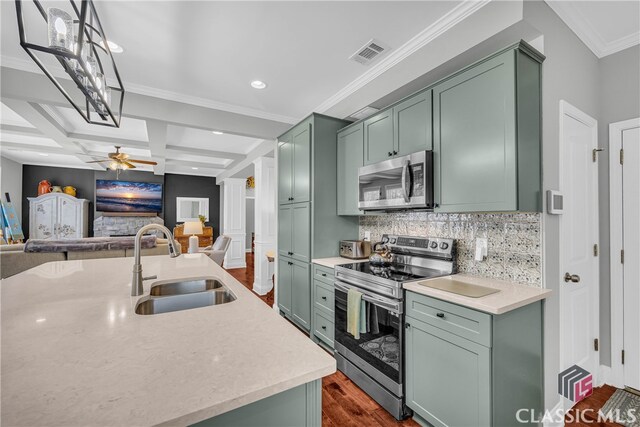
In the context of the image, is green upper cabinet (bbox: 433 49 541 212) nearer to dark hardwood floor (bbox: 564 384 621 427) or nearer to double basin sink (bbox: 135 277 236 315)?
dark hardwood floor (bbox: 564 384 621 427)

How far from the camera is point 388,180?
7.86 ft

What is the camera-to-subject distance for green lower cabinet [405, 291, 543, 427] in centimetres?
145

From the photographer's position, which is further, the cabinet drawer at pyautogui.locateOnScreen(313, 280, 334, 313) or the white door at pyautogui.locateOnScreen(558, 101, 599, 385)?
the cabinet drawer at pyautogui.locateOnScreen(313, 280, 334, 313)

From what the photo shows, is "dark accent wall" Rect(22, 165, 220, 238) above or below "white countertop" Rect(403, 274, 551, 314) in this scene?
above

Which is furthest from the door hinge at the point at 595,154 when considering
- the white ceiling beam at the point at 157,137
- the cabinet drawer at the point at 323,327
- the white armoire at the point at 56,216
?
the white armoire at the point at 56,216

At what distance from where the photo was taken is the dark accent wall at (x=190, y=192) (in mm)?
8336

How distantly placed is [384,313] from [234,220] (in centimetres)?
641

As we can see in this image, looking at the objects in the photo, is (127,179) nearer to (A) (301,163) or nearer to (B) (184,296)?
(A) (301,163)

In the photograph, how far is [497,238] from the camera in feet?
6.54

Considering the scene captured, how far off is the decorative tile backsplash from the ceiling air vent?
1429 millimetres

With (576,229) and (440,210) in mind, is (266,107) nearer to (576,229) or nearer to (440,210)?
(440,210)

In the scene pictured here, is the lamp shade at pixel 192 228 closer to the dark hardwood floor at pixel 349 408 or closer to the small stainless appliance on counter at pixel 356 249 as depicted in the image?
the small stainless appliance on counter at pixel 356 249

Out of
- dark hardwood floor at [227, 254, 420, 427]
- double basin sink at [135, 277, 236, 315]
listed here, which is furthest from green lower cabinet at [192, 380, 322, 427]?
dark hardwood floor at [227, 254, 420, 427]

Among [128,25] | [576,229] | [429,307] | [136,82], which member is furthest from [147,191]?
[576,229]
